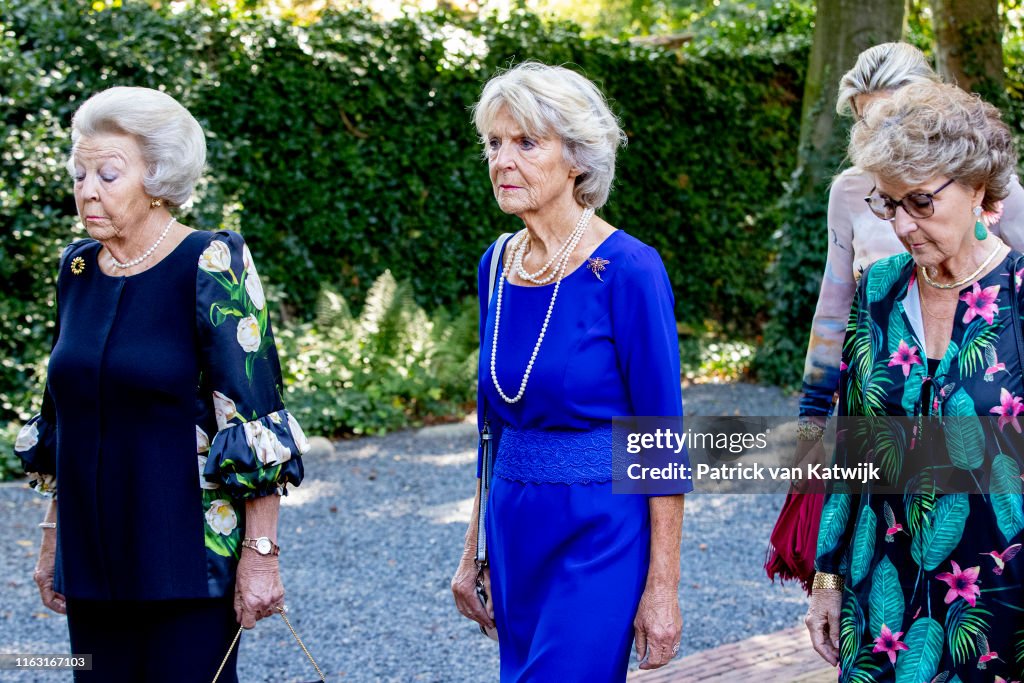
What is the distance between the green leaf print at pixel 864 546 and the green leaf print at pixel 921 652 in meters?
0.16

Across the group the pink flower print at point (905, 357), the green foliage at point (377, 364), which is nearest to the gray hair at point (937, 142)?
the pink flower print at point (905, 357)

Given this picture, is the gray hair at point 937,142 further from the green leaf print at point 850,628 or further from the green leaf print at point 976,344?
the green leaf print at point 850,628

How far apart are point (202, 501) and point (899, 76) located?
242 centimetres

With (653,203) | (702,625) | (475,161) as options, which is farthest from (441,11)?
(702,625)

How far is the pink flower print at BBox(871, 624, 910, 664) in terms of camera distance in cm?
246

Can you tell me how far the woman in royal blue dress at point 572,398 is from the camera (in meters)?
2.55

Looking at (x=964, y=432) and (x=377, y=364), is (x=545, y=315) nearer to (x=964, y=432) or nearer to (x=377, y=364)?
(x=964, y=432)

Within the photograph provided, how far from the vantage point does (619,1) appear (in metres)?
22.4

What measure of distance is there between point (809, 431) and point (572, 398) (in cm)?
93

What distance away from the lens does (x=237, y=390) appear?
2.59 meters

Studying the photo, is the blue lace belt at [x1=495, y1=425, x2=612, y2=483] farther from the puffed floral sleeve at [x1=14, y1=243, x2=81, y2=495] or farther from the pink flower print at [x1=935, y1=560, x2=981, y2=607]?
the puffed floral sleeve at [x1=14, y1=243, x2=81, y2=495]

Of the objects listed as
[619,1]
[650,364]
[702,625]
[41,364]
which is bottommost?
[702,625]

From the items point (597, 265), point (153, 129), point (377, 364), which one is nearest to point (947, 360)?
point (597, 265)

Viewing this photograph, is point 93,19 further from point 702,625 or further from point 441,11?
point 702,625
